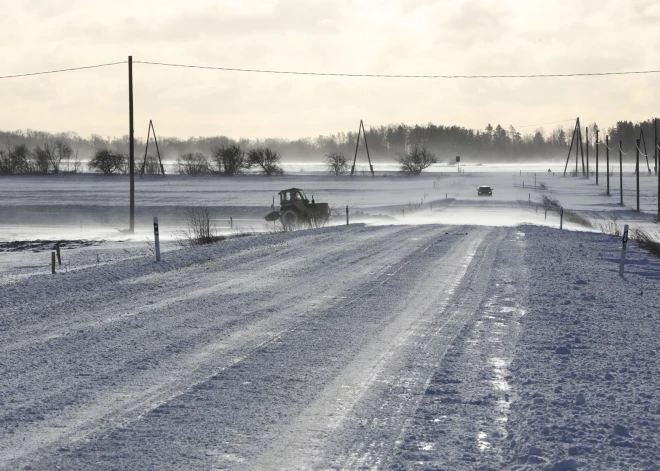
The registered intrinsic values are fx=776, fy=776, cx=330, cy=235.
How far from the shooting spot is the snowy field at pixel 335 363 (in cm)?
535

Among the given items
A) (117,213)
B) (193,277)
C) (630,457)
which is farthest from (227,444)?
(117,213)

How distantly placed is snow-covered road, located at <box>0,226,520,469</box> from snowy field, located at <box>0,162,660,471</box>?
1.0 inches

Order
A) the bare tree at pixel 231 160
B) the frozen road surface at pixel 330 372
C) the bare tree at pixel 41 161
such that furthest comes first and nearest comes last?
the bare tree at pixel 41 161, the bare tree at pixel 231 160, the frozen road surface at pixel 330 372

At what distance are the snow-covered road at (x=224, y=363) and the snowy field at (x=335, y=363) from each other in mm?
27

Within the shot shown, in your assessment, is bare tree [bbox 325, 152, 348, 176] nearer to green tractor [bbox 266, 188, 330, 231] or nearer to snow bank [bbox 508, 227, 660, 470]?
green tractor [bbox 266, 188, 330, 231]

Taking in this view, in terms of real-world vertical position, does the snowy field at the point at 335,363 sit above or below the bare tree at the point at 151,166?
below

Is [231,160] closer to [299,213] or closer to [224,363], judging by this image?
[299,213]

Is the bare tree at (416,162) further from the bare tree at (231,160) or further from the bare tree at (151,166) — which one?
the bare tree at (151,166)

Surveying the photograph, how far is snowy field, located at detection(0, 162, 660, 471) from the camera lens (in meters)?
5.35

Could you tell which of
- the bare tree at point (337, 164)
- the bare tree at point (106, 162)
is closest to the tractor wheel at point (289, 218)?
the bare tree at point (337, 164)

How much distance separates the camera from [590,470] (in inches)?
195

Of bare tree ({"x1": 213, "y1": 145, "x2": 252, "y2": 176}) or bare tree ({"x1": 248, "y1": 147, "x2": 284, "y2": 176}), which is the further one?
bare tree ({"x1": 248, "y1": 147, "x2": 284, "y2": 176})

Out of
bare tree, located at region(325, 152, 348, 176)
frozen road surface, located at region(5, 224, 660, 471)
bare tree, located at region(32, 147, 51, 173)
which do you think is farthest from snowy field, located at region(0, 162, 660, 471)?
bare tree, located at region(32, 147, 51, 173)

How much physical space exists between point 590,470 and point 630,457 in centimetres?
41
